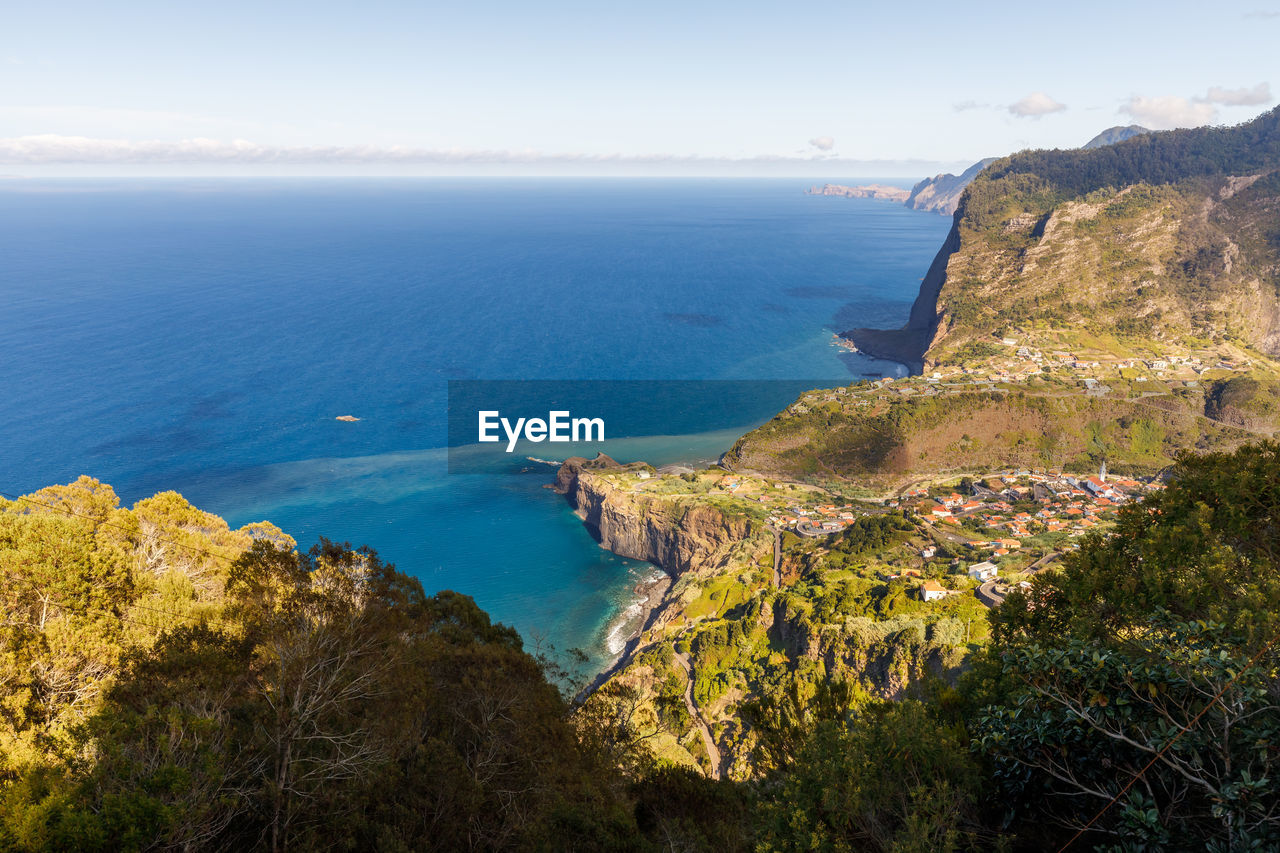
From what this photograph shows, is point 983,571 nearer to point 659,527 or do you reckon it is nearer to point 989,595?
point 989,595

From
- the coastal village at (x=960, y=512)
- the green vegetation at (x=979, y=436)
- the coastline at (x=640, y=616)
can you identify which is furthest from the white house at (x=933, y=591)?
the green vegetation at (x=979, y=436)

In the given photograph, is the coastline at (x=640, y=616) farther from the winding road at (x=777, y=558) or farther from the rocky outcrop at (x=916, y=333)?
the rocky outcrop at (x=916, y=333)

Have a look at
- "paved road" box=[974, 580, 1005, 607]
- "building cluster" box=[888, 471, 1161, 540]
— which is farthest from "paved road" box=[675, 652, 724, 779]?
"building cluster" box=[888, 471, 1161, 540]

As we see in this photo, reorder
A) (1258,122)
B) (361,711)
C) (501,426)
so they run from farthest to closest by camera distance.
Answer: (1258,122)
(501,426)
(361,711)

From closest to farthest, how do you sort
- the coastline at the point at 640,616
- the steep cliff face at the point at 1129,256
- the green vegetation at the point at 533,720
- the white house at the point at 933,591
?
1. the green vegetation at the point at 533,720
2. the white house at the point at 933,591
3. the coastline at the point at 640,616
4. the steep cliff face at the point at 1129,256

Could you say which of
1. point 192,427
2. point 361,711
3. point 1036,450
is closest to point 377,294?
point 192,427

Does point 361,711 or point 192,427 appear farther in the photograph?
point 192,427

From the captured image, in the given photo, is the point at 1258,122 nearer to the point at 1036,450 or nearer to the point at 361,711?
the point at 1036,450
